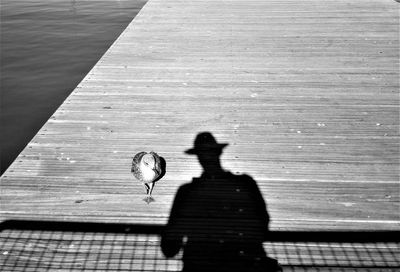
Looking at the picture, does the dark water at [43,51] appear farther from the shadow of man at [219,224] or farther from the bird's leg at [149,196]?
the shadow of man at [219,224]

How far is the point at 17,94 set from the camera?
9.62 m

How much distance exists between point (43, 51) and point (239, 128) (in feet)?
32.9

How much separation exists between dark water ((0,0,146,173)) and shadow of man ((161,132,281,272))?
492 cm

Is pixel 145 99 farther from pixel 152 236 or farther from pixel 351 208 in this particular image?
pixel 351 208

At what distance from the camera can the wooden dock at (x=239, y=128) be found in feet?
13.4

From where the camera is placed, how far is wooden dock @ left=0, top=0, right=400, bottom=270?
4074 millimetres

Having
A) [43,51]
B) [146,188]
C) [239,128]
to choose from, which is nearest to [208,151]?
[239,128]

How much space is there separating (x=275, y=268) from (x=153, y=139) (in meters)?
2.79

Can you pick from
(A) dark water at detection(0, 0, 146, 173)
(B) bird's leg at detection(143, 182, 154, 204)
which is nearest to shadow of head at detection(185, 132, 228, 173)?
(B) bird's leg at detection(143, 182, 154, 204)

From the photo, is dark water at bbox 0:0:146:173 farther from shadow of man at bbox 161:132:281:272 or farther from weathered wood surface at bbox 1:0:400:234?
shadow of man at bbox 161:132:281:272

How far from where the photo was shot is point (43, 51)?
12.4m

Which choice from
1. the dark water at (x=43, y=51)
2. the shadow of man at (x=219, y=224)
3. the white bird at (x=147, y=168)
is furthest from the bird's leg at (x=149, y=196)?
the dark water at (x=43, y=51)

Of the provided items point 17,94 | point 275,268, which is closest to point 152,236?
point 275,268

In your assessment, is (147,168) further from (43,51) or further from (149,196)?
(43,51)
